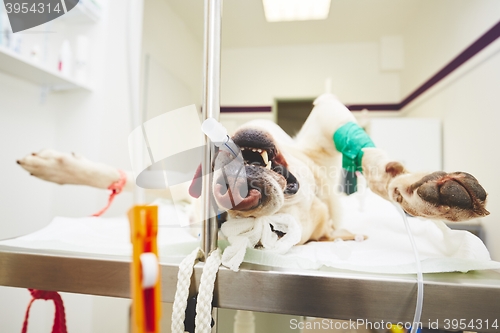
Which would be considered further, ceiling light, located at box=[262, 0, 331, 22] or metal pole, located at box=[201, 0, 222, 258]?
ceiling light, located at box=[262, 0, 331, 22]

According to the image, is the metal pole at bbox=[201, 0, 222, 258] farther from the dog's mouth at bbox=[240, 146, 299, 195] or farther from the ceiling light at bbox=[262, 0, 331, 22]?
the ceiling light at bbox=[262, 0, 331, 22]

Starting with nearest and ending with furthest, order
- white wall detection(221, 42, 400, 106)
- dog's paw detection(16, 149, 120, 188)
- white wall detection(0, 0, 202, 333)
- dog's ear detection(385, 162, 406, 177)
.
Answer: dog's ear detection(385, 162, 406, 177), dog's paw detection(16, 149, 120, 188), white wall detection(0, 0, 202, 333), white wall detection(221, 42, 400, 106)

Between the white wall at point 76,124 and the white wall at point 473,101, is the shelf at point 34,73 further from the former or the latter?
the white wall at point 473,101

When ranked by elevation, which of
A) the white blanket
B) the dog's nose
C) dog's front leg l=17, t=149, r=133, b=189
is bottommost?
the white blanket

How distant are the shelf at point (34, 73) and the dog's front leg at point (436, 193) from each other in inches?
40.7

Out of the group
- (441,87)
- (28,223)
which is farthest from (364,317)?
(28,223)

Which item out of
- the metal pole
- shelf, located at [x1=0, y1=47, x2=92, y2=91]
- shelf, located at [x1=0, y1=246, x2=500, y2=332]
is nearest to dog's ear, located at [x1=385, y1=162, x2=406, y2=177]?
shelf, located at [x1=0, y1=246, x2=500, y2=332]

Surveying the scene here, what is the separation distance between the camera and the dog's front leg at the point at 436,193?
0.95ft

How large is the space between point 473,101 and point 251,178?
1.38 ft

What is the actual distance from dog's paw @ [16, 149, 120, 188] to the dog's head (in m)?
0.47

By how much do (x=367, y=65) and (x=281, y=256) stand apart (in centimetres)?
188

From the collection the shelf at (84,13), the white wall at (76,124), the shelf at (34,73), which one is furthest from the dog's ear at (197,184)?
the shelf at (84,13)

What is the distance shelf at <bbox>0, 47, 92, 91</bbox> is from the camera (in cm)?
79

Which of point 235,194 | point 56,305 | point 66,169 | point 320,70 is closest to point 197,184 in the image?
point 235,194
